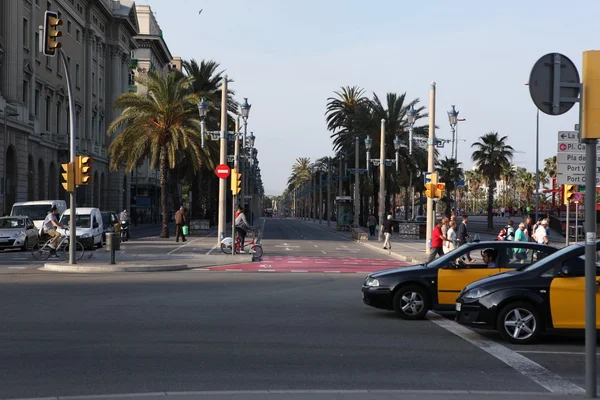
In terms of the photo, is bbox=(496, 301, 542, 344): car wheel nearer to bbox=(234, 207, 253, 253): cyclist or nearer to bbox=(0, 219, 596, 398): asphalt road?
bbox=(0, 219, 596, 398): asphalt road

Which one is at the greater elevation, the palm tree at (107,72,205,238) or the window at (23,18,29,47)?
the window at (23,18,29,47)

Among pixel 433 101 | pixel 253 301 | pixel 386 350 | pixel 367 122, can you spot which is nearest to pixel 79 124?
pixel 367 122

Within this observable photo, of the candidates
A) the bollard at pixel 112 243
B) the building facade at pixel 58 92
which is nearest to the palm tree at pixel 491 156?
the building facade at pixel 58 92

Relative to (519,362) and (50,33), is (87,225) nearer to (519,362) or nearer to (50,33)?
(50,33)

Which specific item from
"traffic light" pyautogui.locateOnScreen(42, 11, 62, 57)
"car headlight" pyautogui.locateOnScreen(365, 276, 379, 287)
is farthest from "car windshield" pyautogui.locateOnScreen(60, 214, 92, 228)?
"car headlight" pyautogui.locateOnScreen(365, 276, 379, 287)

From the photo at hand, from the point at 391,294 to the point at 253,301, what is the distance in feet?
11.5

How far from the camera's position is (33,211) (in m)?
41.0

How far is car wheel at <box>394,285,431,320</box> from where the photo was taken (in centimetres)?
1427

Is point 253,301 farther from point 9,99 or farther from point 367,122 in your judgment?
point 367,122

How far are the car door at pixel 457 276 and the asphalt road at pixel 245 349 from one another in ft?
1.71

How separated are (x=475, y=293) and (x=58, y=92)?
63.7 meters

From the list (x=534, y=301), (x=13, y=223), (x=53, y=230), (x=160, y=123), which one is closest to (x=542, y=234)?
(x=534, y=301)

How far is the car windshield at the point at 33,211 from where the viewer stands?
4072 centimetres

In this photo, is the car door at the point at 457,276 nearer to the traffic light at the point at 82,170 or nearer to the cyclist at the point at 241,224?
the traffic light at the point at 82,170
